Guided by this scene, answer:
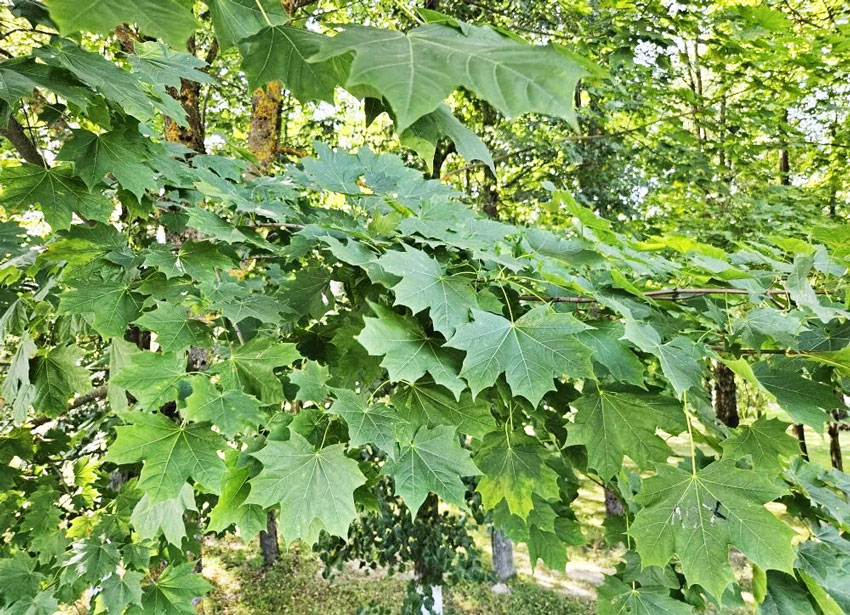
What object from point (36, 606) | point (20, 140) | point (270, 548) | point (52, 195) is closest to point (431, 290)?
point (52, 195)

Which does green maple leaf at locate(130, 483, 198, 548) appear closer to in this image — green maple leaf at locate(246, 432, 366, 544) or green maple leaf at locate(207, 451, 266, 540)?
green maple leaf at locate(207, 451, 266, 540)

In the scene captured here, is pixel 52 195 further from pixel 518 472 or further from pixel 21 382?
pixel 518 472

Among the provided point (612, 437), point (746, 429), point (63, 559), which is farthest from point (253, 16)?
point (63, 559)

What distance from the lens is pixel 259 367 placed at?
4.00 ft

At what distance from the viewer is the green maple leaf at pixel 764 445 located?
3.97ft

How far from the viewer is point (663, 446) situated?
1215mm

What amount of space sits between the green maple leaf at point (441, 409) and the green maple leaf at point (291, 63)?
66cm

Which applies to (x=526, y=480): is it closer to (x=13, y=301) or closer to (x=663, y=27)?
(x=13, y=301)

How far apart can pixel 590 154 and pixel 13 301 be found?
6.26 m

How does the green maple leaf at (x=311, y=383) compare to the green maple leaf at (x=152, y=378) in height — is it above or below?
above

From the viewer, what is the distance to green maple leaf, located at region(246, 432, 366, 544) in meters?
1.07

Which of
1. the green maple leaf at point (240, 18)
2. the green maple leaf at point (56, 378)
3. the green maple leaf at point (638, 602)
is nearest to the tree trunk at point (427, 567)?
the green maple leaf at point (56, 378)

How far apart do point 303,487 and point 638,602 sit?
92 centimetres

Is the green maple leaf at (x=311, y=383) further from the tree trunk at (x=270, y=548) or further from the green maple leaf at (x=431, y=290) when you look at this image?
the tree trunk at (x=270, y=548)
